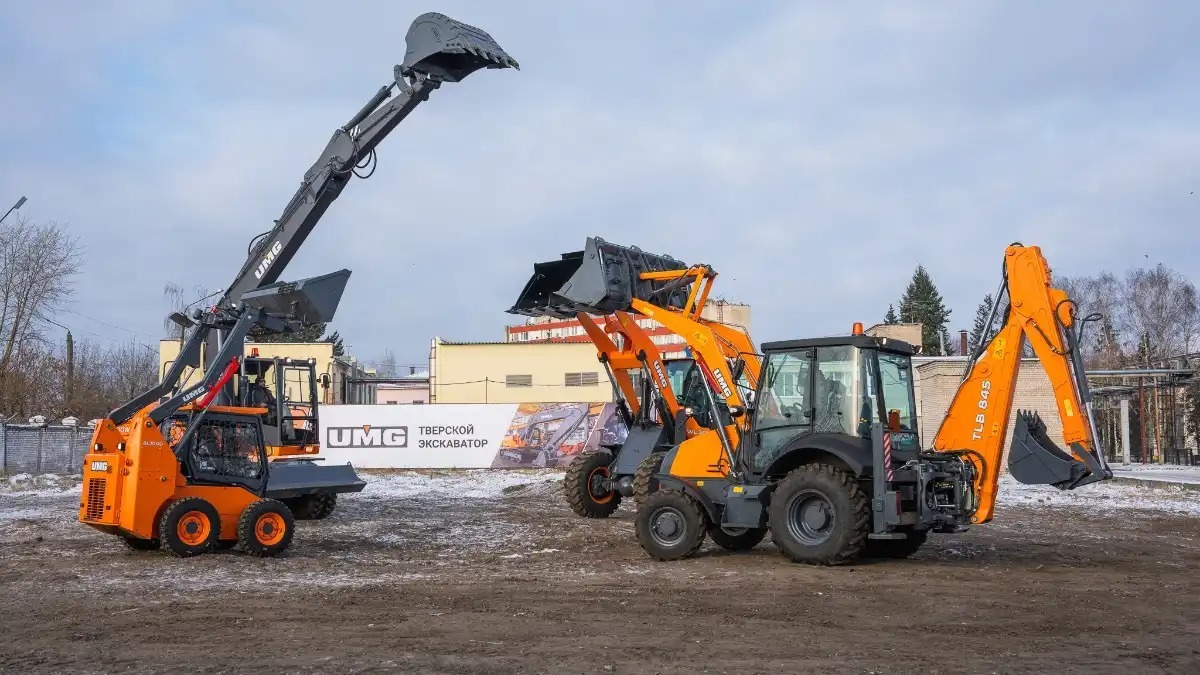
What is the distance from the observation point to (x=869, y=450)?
37.4ft

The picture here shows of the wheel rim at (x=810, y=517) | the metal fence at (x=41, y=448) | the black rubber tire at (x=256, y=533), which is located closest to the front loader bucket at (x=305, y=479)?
the black rubber tire at (x=256, y=533)

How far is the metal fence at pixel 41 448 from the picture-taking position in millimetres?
29250

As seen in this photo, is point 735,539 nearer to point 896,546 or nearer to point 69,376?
point 896,546

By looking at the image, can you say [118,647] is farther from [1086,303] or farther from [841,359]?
[1086,303]

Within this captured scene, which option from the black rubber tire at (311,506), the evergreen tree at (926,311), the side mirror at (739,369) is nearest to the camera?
the side mirror at (739,369)

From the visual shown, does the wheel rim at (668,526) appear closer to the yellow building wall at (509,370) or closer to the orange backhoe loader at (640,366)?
the orange backhoe loader at (640,366)

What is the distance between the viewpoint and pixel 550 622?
27.9ft

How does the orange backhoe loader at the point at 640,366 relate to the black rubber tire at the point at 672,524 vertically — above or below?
above

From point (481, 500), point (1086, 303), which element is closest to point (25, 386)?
point (481, 500)

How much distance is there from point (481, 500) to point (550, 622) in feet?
47.6

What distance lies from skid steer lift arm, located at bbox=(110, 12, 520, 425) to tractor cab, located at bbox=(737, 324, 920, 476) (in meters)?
5.42

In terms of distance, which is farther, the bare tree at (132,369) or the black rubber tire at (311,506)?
the bare tree at (132,369)

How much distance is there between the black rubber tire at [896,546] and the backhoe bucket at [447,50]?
7473 mm

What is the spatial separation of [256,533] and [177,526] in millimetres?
896
